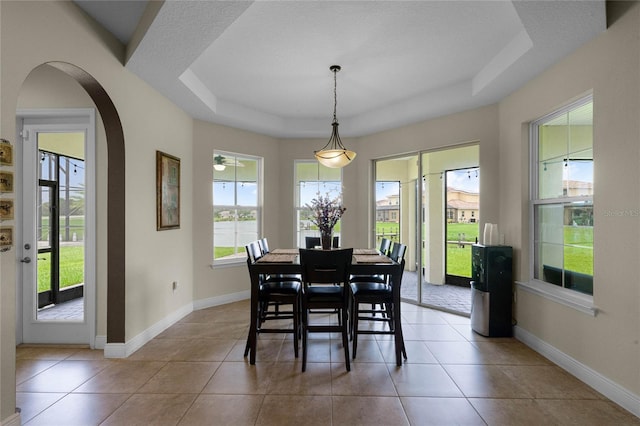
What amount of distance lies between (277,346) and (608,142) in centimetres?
333

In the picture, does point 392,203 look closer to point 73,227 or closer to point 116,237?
point 116,237

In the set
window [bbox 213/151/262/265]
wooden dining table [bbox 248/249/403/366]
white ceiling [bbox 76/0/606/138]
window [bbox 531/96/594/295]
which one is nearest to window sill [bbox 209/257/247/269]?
window [bbox 213/151/262/265]

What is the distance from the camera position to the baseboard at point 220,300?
4.52 m

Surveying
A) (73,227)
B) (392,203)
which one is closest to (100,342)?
(73,227)

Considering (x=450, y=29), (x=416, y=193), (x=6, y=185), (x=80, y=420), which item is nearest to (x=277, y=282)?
(x=80, y=420)

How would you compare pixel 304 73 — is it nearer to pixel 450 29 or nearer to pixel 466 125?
pixel 450 29

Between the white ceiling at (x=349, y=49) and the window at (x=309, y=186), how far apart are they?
1241mm

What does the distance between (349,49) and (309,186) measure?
2.80 meters

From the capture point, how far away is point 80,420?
2.05 meters

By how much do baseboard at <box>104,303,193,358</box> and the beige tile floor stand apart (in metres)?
0.07

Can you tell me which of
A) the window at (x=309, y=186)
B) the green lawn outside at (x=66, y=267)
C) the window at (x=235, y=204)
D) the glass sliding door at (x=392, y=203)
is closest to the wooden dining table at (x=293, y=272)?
the green lawn outside at (x=66, y=267)

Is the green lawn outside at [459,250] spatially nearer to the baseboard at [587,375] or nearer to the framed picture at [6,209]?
the baseboard at [587,375]

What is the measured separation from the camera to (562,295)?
9.29 feet

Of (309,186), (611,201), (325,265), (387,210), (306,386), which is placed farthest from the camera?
(309,186)
